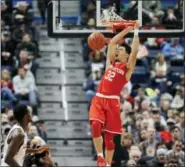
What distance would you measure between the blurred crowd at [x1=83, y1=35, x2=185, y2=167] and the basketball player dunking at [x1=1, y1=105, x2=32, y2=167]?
→ 4658mm

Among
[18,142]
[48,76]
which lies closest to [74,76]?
[48,76]

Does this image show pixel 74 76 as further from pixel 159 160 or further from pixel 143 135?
pixel 159 160

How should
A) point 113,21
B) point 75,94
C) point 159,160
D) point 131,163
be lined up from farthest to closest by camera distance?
point 75,94 → point 159,160 → point 131,163 → point 113,21

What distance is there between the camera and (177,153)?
61.4ft

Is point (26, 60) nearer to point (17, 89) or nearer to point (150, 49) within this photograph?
point (17, 89)

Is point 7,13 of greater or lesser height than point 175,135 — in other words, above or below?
above

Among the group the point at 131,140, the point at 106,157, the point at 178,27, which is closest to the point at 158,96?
the point at 131,140

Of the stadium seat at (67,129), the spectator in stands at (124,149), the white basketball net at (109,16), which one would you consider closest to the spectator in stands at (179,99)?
the stadium seat at (67,129)

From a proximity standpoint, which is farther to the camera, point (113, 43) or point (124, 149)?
point (124, 149)

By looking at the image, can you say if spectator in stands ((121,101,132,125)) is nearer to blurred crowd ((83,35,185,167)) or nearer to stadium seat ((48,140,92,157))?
blurred crowd ((83,35,185,167))

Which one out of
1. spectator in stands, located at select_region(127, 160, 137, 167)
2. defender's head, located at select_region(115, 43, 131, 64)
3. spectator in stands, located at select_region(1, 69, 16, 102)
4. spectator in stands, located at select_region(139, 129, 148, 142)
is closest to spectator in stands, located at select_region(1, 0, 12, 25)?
spectator in stands, located at select_region(1, 69, 16, 102)

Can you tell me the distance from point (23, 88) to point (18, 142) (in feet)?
27.9

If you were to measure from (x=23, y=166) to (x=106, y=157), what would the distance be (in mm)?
1156

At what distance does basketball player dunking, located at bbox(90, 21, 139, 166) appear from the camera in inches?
546
